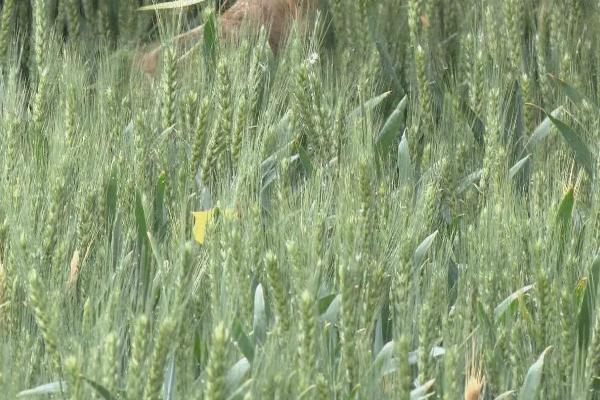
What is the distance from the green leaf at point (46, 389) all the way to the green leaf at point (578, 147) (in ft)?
3.66

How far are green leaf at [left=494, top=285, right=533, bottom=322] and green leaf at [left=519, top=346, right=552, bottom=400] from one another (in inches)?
5.9

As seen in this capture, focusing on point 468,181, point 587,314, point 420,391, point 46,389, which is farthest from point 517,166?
point 46,389

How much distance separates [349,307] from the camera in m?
1.49

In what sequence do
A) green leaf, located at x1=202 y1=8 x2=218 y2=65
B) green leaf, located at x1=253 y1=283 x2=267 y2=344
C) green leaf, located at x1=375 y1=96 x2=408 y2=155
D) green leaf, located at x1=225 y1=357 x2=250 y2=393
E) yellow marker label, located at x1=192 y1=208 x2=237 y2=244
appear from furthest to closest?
green leaf, located at x1=202 y1=8 x2=218 y2=65, green leaf, located at x1=375 y1=96 x2=408 y2=155, yellow marker label, located at x1=192 y1=208 x2=237 y2=244, green leaf, located at x1=253 y1=283 x2=267 y2=344, green leaf, located at x1=225 y1=357 x2=250 y2=393

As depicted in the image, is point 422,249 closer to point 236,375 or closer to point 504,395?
point 504,395

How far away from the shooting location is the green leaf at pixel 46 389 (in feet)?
4.67

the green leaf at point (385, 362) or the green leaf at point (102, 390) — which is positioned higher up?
the green leaf at point (102, 390)

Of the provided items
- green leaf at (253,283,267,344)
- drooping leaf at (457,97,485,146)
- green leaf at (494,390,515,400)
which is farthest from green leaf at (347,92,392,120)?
green leaf at (494,390,515,400)

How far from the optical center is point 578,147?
222cm

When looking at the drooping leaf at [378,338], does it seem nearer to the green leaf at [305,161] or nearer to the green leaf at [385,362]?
the green leaf at [385,362]

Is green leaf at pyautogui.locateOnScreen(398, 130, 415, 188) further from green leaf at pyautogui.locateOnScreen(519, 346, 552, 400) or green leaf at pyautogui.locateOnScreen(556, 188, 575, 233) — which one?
green leaf at pyautogui.locateOnScreen(519, 346, 552, 400)

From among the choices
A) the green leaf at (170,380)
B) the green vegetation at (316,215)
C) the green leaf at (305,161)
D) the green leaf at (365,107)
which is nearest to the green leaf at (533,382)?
the green vegetation at (316,215)

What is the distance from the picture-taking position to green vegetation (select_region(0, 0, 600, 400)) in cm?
149

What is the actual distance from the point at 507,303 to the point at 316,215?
0.30m
